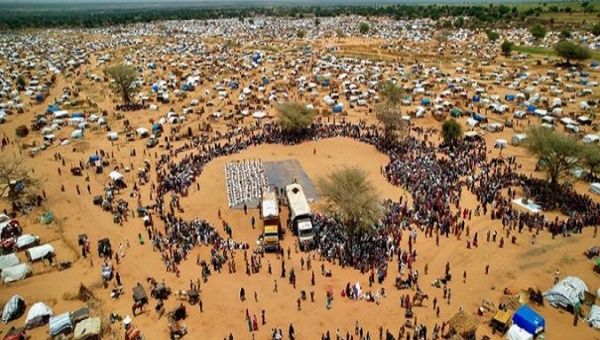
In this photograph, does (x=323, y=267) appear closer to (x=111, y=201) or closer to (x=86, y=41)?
(x=111, y=201)

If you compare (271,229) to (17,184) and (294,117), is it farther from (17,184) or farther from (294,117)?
(17,184)

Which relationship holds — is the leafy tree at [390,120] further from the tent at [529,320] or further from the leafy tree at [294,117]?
the tent at [529,320]

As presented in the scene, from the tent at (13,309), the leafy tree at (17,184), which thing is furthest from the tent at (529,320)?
the leafy tree at (17,184)

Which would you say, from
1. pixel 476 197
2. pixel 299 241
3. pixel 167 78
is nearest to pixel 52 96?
pixel 167 78

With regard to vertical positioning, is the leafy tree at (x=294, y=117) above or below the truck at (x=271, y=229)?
above

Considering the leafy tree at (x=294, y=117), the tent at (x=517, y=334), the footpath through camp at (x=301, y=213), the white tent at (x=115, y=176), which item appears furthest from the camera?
the leafy tree at (x=294, y=117)
